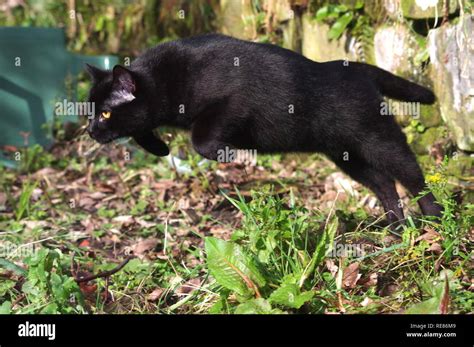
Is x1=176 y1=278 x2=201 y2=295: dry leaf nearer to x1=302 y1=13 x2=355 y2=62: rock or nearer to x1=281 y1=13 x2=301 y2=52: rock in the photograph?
x1=302 y1=13 x2=355 y2=62: rock

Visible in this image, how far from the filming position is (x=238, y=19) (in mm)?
6312

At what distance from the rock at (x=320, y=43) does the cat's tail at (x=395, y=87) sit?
1.14 meters

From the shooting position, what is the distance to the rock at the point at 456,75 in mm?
4250

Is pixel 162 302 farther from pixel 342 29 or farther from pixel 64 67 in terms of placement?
pixel 64 67

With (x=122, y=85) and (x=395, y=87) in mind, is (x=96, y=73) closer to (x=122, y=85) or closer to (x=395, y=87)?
(x=122, y=85)

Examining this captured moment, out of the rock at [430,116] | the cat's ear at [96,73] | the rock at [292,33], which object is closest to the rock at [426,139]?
the rock at [430,116]

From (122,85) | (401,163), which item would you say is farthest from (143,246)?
(401,163)

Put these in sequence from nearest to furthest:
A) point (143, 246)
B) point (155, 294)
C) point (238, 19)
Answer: point (155, 294)
point (143, 246)
point (238, 19)

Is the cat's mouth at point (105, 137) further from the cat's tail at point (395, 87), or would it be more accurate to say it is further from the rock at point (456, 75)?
the rock at point (456, 75)

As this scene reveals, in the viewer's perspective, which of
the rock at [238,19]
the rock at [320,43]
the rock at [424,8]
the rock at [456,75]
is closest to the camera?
the rock at [456,75]

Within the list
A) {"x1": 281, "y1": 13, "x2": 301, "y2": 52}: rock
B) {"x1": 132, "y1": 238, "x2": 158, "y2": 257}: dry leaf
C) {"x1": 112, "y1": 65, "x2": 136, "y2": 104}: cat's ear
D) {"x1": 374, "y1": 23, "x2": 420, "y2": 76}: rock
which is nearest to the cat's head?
{"x1": 112, "y1": 65, "x2": 136, "y2": 104}: cat's ear

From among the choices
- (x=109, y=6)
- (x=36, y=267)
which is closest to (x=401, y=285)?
(x=36, y=267)

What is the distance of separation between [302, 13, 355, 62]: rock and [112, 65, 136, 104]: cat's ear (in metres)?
2.00

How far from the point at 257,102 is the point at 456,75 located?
56.8 inches
